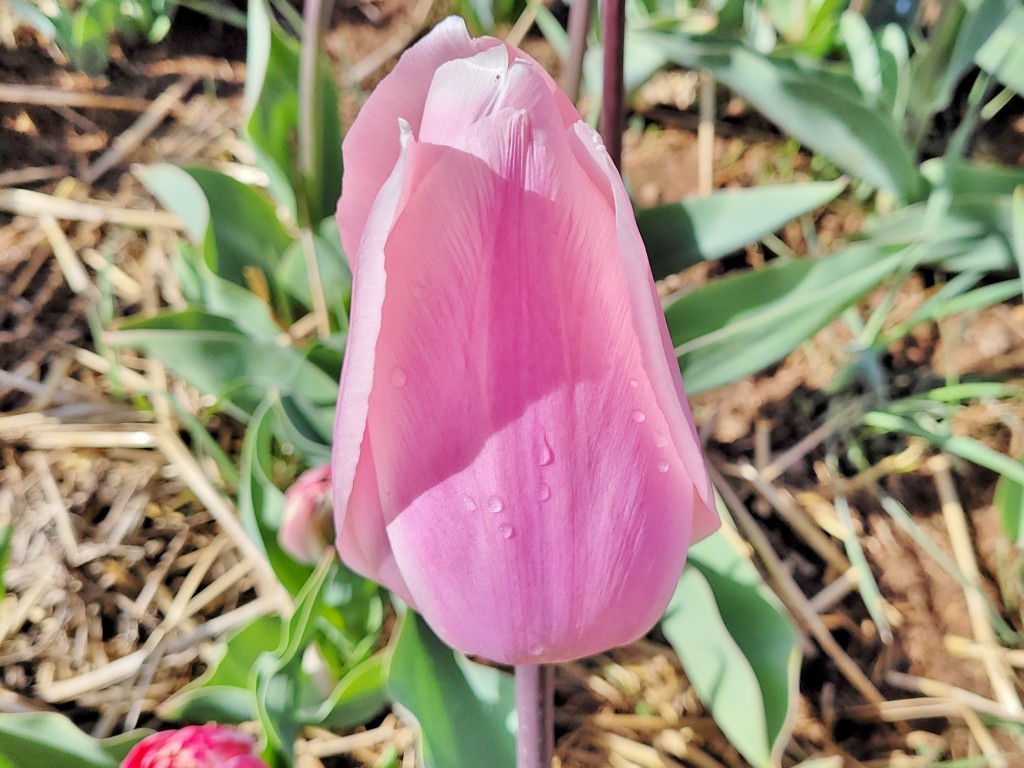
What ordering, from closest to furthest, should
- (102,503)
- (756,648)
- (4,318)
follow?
(756,648) → (102,503) → (4,318)

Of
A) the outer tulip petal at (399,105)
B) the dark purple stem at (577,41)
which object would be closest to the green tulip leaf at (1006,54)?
the dark purple stem at (577,41)

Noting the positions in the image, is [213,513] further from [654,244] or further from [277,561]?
[654,244]

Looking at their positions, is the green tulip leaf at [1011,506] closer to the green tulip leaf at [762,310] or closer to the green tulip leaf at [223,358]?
the green tulip leaf at [762,310]

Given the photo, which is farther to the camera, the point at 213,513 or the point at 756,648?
the point at 213,513

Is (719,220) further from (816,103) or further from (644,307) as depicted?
(644,307)

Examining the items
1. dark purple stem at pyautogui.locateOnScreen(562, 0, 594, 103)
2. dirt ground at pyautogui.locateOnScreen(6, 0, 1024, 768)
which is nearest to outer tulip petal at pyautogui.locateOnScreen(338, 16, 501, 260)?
dark purple stem at pyautogui.locateOnScreen(562, 0, 594, 103)

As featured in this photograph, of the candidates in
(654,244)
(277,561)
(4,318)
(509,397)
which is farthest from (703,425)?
(4,318)
